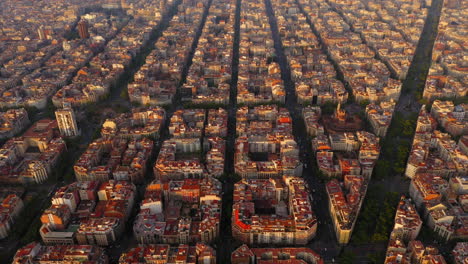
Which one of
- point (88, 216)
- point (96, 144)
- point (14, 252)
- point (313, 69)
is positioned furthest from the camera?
point (313, 69)

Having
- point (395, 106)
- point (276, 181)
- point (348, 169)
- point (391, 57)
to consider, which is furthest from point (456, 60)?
point (276, 181)

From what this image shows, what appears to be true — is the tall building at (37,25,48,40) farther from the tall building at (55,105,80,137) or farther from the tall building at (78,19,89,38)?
the tall building at (55,105,80,137)

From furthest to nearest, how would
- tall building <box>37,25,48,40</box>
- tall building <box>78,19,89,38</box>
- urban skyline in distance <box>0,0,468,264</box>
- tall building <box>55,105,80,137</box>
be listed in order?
tall building <box>78,19,89,38</box> → tall building <box>37,25,48,40</box> → tall building <box>55,105,80,137</box> → urban skyline in distance <box>0,0,468,264</box>

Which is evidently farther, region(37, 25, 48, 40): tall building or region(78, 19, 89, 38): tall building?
region(78, 19, 89, 38): tall building

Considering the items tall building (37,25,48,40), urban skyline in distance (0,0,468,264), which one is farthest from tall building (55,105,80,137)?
tall building (37,25,48,40)

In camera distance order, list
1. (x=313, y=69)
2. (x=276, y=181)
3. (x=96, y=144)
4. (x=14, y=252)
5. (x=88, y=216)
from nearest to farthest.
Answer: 1. (x=14, y=252)
2. (x=88, y=216)
3. (x=276, y=181)
4. (x=96, y=144)
5. (x=313, y=69)

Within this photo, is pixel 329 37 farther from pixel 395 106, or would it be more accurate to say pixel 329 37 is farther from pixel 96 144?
pixel 96 144
